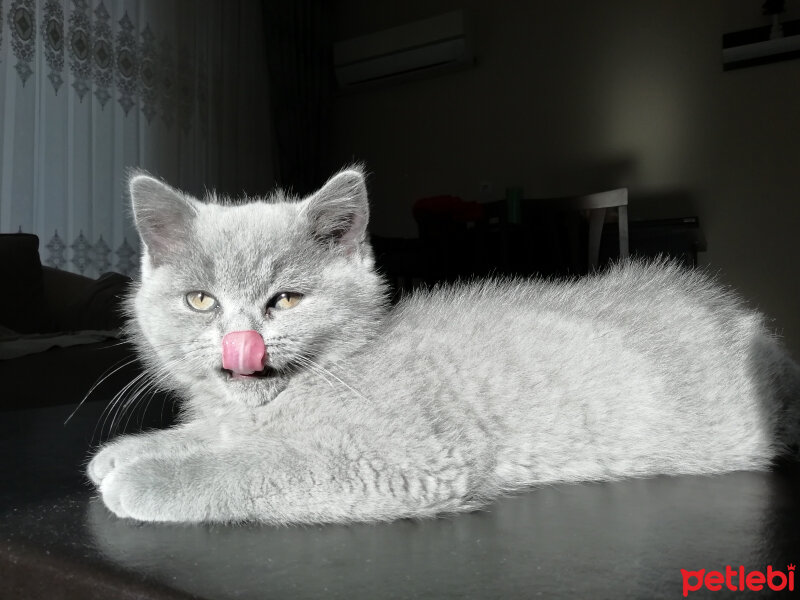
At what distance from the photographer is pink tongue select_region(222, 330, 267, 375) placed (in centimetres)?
72

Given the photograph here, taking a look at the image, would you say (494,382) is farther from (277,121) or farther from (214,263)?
(277,121)

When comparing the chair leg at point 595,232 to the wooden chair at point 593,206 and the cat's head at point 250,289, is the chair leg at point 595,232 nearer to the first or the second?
the wooden chair at point 593,206

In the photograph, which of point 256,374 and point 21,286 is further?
point 21,286

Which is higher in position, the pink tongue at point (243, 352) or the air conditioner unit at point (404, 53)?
the air conditioner unit at point (404, 53)

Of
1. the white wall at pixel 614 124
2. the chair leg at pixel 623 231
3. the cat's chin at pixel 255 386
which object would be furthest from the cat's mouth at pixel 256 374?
the white wall at pixel 614 124

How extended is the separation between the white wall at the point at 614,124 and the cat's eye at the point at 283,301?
11.9 feet

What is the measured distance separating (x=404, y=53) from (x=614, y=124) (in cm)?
153

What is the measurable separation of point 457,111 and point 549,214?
216 centimetres

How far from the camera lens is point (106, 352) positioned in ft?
6.97

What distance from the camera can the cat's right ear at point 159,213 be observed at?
0.87 m

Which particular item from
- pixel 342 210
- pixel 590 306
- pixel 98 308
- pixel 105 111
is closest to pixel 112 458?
pixel 342 210

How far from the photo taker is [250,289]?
781 millimetres

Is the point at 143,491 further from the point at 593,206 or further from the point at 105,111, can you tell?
the point at 105,111

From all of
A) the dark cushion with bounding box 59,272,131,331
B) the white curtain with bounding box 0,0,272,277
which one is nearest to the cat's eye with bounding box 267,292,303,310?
the dark cushion with bounding box 59,272,131,331
